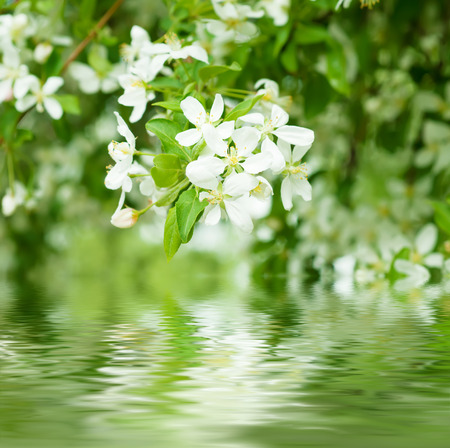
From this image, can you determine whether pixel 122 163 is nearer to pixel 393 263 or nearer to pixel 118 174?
pixel 118 174

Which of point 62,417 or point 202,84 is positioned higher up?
point 202,84

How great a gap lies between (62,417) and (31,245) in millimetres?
3522

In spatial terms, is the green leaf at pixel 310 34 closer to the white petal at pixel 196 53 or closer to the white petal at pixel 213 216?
the white petal at pixel 196 53

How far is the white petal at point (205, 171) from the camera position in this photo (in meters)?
0.94

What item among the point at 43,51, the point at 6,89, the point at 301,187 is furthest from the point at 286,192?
the point at 43,51

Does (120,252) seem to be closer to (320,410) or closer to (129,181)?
(129,181)

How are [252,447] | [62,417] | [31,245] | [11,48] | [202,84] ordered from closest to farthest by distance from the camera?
[252,447] → [62,417] → [202,84] → [11,48] → [31,245]

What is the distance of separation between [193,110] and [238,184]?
135 millimetres

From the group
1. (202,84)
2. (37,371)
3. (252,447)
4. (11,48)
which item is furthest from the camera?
(11,48)

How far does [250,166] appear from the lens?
967 mm

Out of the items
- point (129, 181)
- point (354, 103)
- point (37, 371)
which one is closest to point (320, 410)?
point (37, 371)

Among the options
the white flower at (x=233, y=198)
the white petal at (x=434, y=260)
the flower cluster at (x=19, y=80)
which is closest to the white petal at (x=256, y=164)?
the white flower at (x=233, y=198)

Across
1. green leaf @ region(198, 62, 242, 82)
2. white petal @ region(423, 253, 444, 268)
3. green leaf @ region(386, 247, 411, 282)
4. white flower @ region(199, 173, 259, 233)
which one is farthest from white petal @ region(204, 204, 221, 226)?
white petal @ region(423, 253, 444, 268)

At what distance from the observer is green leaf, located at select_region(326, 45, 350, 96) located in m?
1.55
